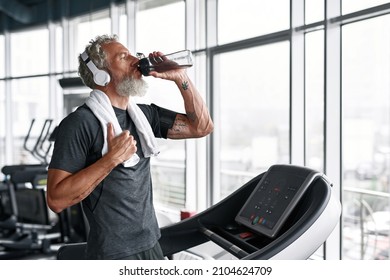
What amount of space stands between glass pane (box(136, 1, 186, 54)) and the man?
0.42 metres

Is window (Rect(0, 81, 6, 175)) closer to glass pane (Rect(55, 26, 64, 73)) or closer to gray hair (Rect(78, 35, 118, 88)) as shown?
glass pane (Rect(55, 26, 64, 73))

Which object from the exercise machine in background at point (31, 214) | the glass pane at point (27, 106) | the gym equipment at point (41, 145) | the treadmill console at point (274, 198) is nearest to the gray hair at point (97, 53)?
the treadmill console at point (274, 198)

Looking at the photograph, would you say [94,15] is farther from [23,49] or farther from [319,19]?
[319,19]

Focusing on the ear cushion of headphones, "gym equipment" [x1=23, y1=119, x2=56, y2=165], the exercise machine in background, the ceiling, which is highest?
the ceiling

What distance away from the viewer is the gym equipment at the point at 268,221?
3.51ft

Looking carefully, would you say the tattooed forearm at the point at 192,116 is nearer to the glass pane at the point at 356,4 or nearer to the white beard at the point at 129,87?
the white beard at the point at 129,87

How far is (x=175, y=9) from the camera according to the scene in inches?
62.6

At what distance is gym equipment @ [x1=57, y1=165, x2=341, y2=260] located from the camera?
42.1 inches

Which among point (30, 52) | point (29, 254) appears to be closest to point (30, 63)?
point (30, 52)

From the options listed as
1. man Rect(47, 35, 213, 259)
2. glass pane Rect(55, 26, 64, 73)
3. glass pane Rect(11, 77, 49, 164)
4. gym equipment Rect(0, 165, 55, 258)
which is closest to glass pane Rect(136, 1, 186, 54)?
glass pane Rect(55, 26, 64, 73)

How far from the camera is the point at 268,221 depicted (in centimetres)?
122

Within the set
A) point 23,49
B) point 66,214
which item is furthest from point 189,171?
point 66,214

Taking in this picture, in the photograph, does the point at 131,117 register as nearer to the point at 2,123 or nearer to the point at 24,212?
the point at 2,123

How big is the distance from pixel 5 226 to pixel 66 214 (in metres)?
0.66
